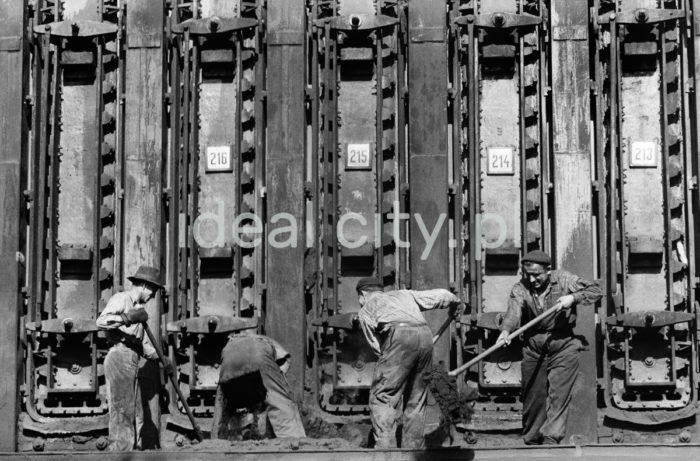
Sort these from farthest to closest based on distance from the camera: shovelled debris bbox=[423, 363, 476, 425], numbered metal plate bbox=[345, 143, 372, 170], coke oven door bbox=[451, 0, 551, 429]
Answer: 1. numbered metal plate bbox=[345, 143, 372, 170]
2. coke oven door bbox=[451, 0, 551, 429]
3. shovelled debris bbox=[423, 363, 476, 425]

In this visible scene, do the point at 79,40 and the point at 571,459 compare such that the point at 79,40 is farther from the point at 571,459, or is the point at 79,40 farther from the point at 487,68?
the point at 571,459

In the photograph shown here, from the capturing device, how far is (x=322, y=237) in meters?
19.8

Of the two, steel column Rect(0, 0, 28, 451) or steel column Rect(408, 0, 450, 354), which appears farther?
steel column Rect(0, 0, 28, 451)

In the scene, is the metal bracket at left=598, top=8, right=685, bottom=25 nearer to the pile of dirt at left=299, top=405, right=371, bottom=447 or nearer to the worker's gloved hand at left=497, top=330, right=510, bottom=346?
the worker's gloved hand at left=497, top=330, right=510, bottom=346

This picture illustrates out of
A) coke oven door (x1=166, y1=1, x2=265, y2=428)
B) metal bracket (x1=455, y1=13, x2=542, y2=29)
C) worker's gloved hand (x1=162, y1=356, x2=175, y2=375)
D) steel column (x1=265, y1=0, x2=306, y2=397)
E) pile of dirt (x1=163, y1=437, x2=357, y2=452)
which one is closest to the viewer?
pile of dirt (x1=163, y1=437, x2=357, y2=452)

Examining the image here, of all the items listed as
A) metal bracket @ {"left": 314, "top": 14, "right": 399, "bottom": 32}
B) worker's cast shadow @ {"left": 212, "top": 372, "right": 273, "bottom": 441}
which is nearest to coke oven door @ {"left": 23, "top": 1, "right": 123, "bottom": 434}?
worker's cast shadow @ {"left": 212, "top": 372, "right": 273, "bottom": 441}

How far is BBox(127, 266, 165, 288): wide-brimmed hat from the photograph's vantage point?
18328 mm

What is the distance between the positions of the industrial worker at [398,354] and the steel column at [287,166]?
195cm

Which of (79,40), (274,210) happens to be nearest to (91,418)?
(274,210)

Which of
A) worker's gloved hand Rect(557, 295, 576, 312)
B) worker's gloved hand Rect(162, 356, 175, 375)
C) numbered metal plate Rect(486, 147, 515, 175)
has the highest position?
numbered metal plate Rect(486, 147, 515, 175)

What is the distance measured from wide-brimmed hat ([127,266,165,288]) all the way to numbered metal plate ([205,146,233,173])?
1.91m

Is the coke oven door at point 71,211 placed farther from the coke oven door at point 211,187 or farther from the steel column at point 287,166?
the steel column at point 287,166

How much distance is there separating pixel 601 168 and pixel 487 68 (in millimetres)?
1742

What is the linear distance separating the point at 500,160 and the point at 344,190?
70.6 inches
